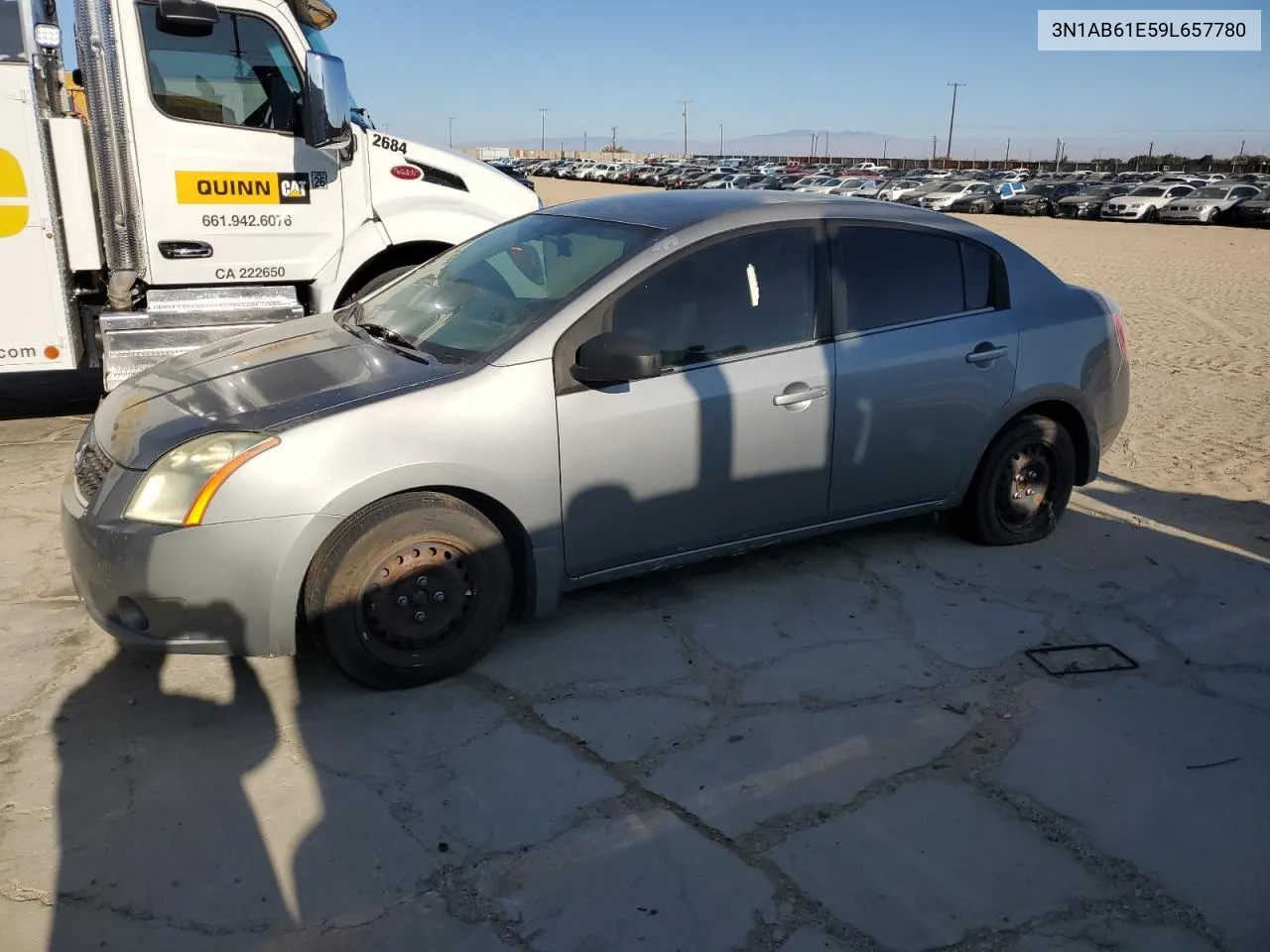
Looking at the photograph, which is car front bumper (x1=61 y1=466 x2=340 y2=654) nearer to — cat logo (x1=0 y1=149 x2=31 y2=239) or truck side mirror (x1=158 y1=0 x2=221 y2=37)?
cat logo (x1=0 y1=149 x2=31 y2=239)

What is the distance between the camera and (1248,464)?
6.43 m

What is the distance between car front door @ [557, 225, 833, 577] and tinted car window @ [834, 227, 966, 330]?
0.18 meters

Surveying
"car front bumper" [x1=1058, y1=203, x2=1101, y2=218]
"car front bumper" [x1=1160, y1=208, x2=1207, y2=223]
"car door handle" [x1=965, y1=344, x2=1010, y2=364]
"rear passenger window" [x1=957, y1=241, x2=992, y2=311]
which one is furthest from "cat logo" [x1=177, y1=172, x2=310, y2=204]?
"car front bumper" [x1=1058, y1=203, x2=1101, y2=218]

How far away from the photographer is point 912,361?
4.40 metres

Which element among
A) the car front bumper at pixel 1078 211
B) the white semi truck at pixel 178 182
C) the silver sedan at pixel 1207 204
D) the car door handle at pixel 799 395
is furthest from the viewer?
the car front bumper at pixel 1078 211

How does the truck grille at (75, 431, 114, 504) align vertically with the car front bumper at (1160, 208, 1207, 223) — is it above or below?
below

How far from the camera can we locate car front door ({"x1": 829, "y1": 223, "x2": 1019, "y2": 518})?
14.1 ft

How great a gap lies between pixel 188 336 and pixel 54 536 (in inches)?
Answer: 63.6

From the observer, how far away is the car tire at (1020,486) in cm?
486

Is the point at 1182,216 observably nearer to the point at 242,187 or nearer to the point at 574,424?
the point at 242,187

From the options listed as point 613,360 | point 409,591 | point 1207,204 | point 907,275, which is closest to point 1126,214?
point 1207,204

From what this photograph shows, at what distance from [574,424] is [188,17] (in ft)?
13.3

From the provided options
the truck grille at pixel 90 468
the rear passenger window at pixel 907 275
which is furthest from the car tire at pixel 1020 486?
the truck grille at pixel 90 468

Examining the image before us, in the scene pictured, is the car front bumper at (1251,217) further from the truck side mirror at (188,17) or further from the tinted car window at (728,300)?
the truck side mirror at (188,17)
